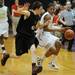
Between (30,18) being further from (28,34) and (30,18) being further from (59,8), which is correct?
(59,8)

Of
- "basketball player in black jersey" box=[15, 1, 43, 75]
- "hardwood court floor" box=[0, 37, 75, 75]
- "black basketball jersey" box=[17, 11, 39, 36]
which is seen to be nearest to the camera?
"basketball player in black jersey" box=[15, 1, 43, 75]

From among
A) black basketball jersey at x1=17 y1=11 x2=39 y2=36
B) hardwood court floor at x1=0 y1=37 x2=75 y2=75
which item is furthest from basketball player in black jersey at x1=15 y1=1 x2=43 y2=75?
hardwood court floor at x1=0 y1=37 x2=75 y2=75

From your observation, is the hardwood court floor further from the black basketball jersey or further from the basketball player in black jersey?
the black basketball jersey

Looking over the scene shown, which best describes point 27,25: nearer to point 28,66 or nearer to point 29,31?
point 29,31

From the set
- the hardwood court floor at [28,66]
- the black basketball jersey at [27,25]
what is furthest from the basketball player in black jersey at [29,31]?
the hardwood court floor at [28,66]

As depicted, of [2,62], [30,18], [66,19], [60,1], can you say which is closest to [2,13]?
[2,62]

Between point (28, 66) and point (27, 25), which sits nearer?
point (27, 25)

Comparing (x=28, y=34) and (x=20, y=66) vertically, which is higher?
(x=28, y=34)

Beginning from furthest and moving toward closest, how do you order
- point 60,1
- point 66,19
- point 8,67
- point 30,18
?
point 60,1 → point 66,19 → point 8,67 → point 30,18

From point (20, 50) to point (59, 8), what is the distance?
259 inches

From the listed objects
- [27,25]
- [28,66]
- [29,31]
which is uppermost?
[27,25]

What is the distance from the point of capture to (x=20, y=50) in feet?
26.7

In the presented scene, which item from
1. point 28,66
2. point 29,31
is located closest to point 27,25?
point 29,31

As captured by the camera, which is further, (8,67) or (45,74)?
(8,67)
